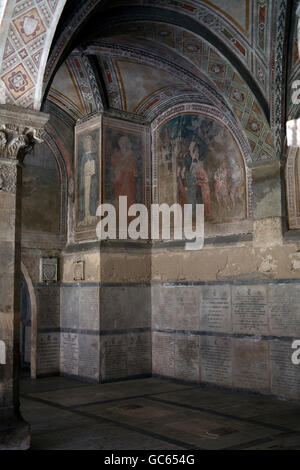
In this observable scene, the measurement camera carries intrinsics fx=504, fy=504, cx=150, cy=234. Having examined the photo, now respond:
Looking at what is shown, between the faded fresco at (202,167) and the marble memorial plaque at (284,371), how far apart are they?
2942 mm

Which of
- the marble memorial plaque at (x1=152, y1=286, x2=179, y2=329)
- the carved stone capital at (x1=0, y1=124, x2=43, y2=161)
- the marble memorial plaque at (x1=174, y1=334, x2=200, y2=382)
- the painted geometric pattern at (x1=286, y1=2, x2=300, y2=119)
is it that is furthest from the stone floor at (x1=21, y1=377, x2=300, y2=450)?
the painted geometric pattern at (x1=286, y1=2, x2=300, y2=119)

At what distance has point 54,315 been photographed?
13.0 meters

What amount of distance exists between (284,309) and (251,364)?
4.65 ft

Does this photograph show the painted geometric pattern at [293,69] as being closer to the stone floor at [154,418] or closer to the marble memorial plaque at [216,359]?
the marble memorial plaque at [216,359]

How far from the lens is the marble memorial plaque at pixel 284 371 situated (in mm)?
9461

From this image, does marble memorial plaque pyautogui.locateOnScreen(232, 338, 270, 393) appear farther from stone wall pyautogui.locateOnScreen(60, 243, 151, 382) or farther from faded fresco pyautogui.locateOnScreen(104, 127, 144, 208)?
faded fresco pyautogui.locateOnScreen(104, 127, 144, 208)

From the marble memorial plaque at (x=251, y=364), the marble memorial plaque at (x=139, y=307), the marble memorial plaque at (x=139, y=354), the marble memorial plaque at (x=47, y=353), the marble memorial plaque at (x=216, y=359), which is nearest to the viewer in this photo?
the marble memorial plaque at (x=251, y=364)

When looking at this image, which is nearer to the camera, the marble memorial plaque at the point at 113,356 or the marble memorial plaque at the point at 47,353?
the marble memorial plaque at the point at 113,356

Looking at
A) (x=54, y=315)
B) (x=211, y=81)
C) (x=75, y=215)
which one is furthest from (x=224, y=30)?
(x=54, y=315)

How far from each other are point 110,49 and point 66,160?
3.74 meters

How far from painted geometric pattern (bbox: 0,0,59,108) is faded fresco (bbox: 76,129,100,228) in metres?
5.57

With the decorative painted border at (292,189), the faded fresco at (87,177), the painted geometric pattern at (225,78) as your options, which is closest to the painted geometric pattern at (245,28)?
the painted geometric pattern at (225,78)

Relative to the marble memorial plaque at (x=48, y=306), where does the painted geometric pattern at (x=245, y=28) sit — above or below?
above

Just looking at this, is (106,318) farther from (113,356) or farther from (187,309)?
(187,309)
